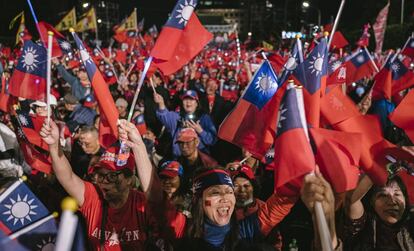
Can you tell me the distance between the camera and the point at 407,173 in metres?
3.07

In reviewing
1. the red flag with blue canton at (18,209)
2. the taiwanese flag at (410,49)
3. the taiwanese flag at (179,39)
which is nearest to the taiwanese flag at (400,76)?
the taiwanese flag at (410,49)

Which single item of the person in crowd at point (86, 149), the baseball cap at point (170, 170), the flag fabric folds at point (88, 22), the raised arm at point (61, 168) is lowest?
the flag fabric folds at point (88, 22)

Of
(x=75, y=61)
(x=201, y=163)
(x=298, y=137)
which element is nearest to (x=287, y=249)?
(x=201, y=163)

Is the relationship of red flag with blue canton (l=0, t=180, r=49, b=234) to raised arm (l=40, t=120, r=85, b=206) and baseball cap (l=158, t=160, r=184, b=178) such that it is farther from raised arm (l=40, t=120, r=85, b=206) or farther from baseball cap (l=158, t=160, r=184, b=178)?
baseball cap (l=158, t=160, r=184, b=178)

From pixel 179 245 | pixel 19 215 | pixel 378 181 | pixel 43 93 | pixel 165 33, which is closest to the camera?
pixel 19 215

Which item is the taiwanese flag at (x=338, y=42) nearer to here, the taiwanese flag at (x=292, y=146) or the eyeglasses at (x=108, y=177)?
the eyeglasses at (x=108, y=177)

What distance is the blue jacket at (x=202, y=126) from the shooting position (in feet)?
19.1

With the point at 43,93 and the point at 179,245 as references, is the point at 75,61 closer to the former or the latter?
the point at 43,93

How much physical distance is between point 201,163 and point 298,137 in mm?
2545

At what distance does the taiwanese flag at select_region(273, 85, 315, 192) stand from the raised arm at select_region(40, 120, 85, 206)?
1.44 m

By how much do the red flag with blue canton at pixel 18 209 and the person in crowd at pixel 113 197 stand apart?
27.9 inches

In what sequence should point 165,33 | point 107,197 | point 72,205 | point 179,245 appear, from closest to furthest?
point 72,205 < point 179,245 < point 107,197 < point 165,33

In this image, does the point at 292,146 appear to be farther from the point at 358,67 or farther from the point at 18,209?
the point at 358,67

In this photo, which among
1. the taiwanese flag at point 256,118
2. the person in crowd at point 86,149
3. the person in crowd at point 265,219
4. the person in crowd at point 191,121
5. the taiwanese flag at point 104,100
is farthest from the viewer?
the person in crowd at point 191,121
